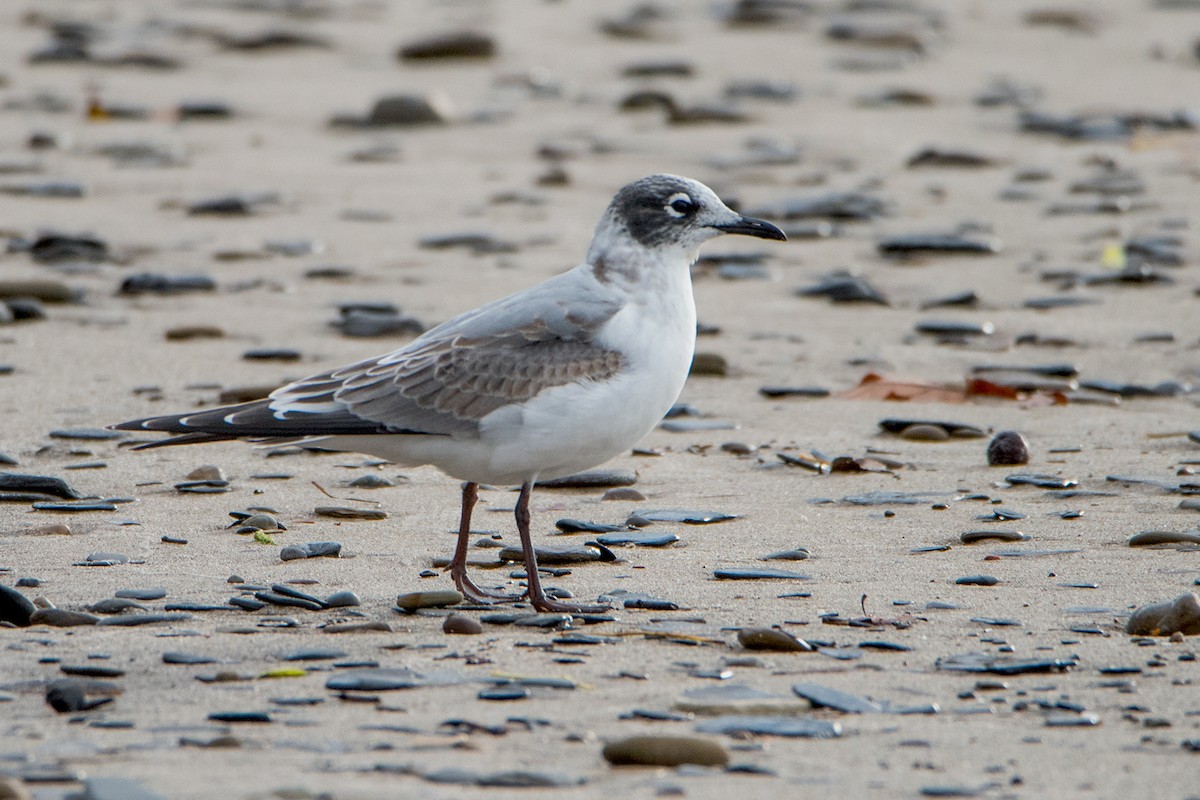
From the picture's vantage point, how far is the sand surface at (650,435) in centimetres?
382

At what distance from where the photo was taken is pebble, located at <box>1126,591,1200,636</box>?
179 inches

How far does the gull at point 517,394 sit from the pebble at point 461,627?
324 mm

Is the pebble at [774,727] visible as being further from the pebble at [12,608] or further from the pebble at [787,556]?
the pebble at [12,608]

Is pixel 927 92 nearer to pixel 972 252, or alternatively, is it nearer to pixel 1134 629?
pixel 972 252

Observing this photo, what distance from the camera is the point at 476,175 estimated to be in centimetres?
1148

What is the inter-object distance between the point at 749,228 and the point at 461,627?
197 centimetres

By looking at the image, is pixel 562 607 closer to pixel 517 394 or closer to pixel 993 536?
pixel 517 394

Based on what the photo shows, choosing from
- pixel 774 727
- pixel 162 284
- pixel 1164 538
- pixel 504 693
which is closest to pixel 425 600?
pixel 504 693

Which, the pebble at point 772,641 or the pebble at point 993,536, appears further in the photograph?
the pebble at point 993,536

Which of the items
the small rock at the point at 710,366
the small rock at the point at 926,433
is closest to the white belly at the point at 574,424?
the small rock at the point at 926,433

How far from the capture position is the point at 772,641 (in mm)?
4465

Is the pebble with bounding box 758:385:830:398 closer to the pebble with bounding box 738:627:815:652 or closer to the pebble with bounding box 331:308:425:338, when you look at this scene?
the pebble with bounding box 331:308:425:338

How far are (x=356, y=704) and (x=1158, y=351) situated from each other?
524cm

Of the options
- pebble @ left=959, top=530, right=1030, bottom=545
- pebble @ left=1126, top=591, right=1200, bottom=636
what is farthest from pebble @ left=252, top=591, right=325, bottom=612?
pebble @ left=1126, top=591, right=1200, bottom=636
